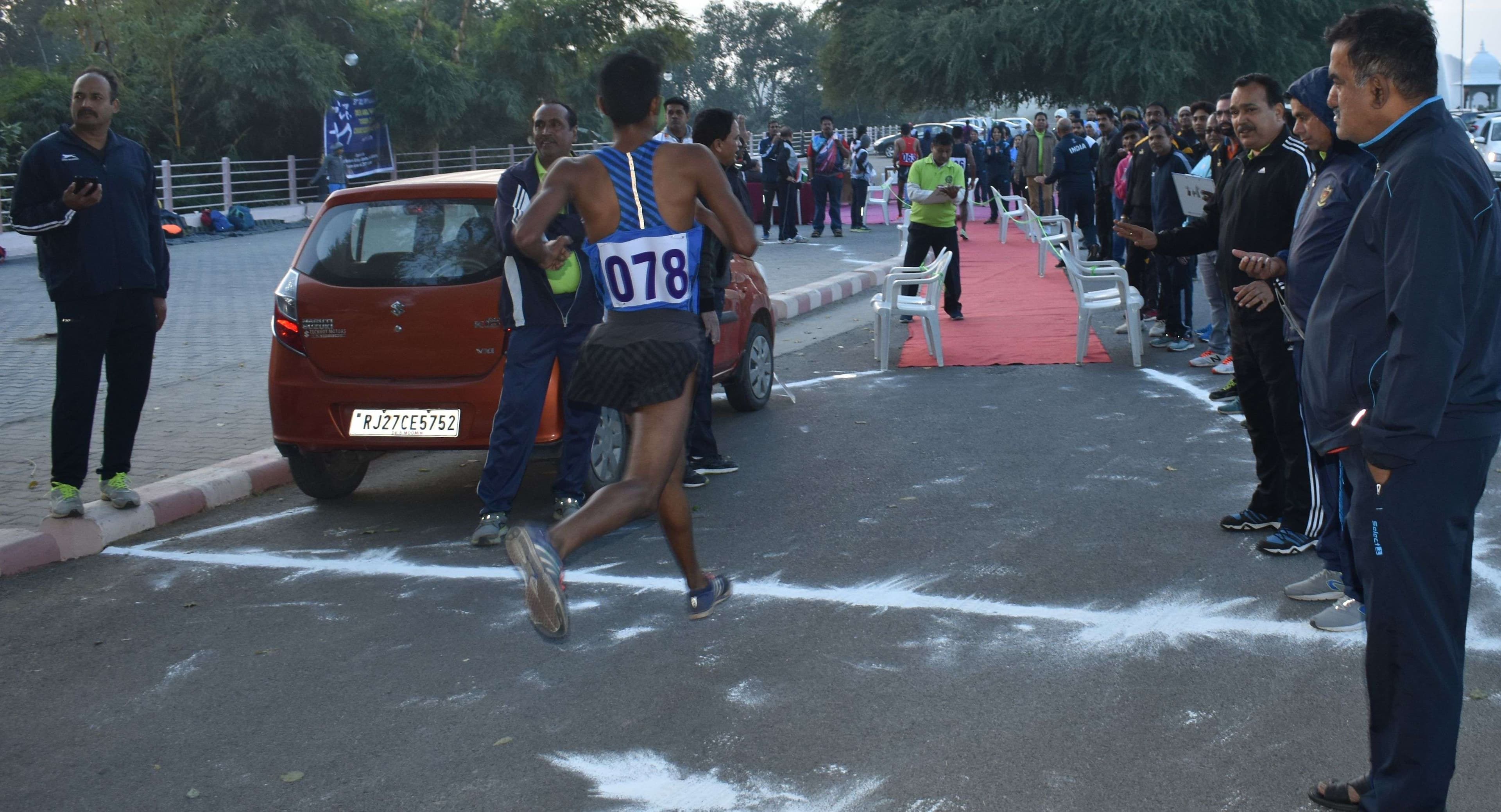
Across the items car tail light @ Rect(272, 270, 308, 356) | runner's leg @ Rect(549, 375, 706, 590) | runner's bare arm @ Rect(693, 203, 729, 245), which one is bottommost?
runner's leg @ Rect(549, 375, 706, 590)

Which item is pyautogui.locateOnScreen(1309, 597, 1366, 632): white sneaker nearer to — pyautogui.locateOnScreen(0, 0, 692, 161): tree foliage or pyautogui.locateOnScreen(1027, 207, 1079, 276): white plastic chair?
pyautogui.locateOnScreen(1027, 207, 1079, 276): white plastic chair

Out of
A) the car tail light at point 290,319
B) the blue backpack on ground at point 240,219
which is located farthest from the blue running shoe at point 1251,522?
the blue backpack on ground at point 240,219

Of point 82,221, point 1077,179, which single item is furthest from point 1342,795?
point 1077,179

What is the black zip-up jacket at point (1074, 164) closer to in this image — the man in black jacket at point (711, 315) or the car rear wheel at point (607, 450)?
the man in black jacket at point (711, 315)

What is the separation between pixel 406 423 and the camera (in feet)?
21.4

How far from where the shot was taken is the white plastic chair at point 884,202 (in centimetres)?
2719

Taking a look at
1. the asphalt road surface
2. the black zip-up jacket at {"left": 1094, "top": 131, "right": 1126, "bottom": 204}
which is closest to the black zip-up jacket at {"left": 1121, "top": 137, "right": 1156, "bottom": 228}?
the black zip-up jacket at {"left": 1094, "top": 131, "right": 1126, "bottom": 204}

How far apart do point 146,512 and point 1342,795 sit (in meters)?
5.34

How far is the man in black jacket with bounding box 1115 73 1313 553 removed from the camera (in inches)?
224

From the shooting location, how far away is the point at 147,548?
6.35m

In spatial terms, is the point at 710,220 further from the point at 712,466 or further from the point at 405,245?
the point at 712,466

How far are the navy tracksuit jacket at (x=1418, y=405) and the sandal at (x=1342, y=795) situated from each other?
15 centimetres

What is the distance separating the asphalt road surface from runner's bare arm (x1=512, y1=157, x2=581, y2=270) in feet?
4.29

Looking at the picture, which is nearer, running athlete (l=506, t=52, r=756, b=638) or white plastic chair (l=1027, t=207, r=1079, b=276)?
running athlete (l=506, t=52, r=756, b=638)
